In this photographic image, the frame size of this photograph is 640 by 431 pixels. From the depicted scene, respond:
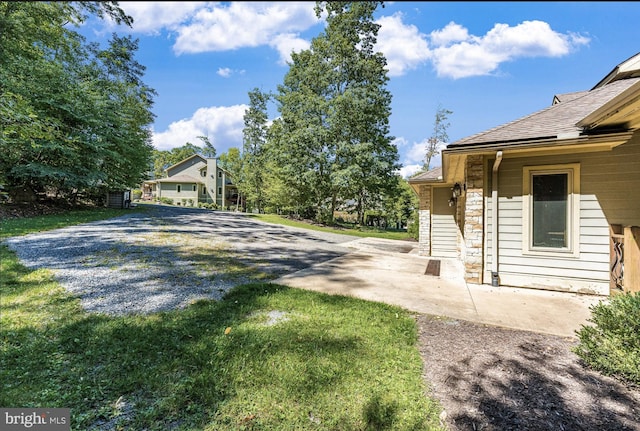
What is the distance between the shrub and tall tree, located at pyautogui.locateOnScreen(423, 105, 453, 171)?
27887mm

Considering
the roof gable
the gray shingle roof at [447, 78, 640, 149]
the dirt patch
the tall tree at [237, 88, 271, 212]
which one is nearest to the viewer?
the dirt patch

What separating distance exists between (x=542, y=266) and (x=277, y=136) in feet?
70.0

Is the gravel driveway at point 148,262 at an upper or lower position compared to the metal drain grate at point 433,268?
upper

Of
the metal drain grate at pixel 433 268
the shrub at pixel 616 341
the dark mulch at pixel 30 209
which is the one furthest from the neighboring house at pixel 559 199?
the dark mulch at pixel 30 209

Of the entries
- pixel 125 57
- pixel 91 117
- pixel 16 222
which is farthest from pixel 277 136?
pixel 16 222

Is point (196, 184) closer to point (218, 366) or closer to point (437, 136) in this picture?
point (437, 136)

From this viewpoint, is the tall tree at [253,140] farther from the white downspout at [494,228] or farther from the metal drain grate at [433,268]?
the white downspout at [494,228]

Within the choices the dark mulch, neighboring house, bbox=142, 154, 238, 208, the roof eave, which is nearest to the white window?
the roof eave

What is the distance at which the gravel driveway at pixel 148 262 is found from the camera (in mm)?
4219

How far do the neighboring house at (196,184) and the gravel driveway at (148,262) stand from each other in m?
27.3

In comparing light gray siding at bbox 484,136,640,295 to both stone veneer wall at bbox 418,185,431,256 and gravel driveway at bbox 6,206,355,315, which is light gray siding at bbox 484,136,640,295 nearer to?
stone veneer wall at bbox 418,185,431,256

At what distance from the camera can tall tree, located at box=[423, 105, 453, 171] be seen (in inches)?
1113

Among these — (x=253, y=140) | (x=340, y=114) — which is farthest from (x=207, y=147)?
(x=340, y=114)

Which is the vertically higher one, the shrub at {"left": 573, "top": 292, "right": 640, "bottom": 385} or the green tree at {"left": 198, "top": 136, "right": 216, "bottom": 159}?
the green tree at {"left": 198, "top": 136, "right": 216, "bottom": 159}
